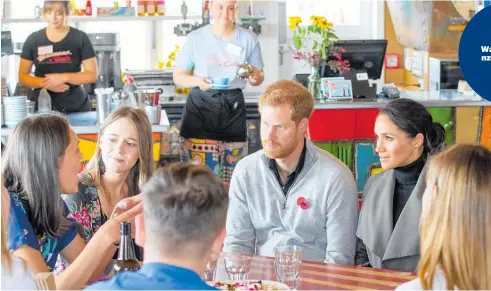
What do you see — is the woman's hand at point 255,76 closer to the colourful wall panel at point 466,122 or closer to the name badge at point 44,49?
the name badge at point 44,49

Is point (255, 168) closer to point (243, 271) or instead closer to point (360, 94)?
point (243, 271)

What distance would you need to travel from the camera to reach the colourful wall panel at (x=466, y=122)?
6.55 m

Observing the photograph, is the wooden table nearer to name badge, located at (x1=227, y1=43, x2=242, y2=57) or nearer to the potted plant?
name badge, located at (x1=227, y1=43, x2=242, y2=57)

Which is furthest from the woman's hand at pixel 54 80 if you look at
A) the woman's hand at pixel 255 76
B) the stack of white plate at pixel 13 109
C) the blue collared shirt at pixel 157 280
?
the blue collared shirt at pixel 157 280

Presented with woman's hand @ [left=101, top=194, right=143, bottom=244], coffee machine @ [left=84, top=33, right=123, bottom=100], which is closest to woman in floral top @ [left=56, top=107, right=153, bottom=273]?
woman's hand @ [left=101, top=194, right=143, bottom=244]

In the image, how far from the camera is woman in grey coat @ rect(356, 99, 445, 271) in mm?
3195

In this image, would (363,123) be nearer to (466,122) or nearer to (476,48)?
(466,122)

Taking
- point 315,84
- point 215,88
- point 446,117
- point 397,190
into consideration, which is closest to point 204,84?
point 215,88

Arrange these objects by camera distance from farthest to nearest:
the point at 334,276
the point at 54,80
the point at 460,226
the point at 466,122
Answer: the point at 466,122 → the point at 54,80 → the point at 334,276 → the point at 460,226

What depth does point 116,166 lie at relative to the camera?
3369 mm

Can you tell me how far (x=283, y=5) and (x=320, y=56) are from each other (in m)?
3.01

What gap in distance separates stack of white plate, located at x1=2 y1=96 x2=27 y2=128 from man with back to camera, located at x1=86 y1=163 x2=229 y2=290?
3.65m

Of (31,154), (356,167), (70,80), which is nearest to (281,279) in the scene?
(31,154)

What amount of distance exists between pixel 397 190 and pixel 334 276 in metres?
0.81
